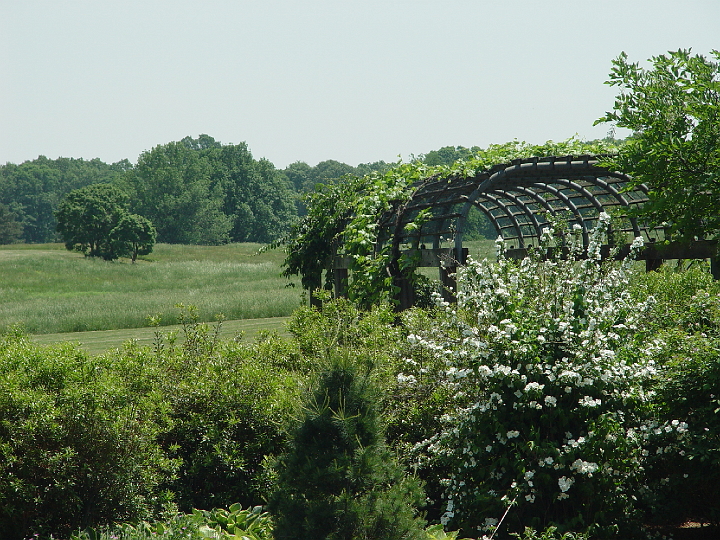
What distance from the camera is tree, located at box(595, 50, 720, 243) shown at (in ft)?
15.7

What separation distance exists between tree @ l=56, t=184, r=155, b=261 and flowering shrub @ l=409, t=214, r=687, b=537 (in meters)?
45.4

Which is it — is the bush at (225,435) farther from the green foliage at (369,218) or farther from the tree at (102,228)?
the tree at (102,228)

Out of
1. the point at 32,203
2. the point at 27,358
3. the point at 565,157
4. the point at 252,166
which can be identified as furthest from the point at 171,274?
the point at 32,203

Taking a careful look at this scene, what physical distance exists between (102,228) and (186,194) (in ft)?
49.5

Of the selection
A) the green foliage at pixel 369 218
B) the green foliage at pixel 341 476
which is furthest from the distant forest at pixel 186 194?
the green foliage at pixel 341 476

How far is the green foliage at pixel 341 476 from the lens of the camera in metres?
2.93

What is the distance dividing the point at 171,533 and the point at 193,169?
6551 centimetres

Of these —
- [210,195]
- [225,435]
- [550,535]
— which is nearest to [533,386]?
[550,535]

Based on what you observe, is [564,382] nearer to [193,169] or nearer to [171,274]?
[171,274]

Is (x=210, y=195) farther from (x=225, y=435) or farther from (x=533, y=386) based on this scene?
(x=533, y=386)

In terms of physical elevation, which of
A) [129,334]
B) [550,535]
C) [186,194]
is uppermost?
→ [186,194]

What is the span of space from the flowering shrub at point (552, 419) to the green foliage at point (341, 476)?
727mm

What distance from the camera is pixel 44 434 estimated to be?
3.65 meters

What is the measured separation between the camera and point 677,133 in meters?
4.88
